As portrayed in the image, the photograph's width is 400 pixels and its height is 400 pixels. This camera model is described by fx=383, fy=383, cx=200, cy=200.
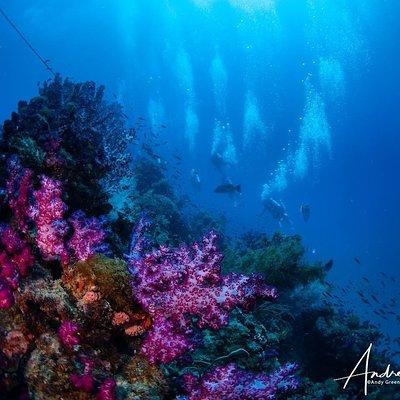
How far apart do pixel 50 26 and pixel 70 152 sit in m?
55.8

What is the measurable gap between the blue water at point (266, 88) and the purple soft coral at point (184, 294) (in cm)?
4604

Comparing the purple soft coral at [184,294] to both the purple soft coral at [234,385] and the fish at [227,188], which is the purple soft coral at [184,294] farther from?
the fish at [227,188]

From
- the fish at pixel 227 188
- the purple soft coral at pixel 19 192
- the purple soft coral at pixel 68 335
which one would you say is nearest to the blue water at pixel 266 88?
the fish at pixel 227 188

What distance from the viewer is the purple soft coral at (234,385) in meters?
2.48

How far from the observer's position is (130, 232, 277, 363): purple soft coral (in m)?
2.66

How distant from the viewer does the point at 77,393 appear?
228 cm

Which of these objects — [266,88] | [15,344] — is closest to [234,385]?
[15,344]

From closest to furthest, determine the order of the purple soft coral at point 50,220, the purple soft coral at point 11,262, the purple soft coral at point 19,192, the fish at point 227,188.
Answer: the purple soft coral at point 11,262
the purple soft coral at point 50,220
the purple soft coral at point 19,192
the fish at point 227,188

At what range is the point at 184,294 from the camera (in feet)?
8.93

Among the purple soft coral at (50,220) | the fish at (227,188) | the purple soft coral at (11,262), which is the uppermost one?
the fish at (227,188)

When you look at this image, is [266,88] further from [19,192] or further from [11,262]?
[11,262]

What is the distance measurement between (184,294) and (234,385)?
673 millimetres

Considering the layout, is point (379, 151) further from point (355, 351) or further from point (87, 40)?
point (355, 351)

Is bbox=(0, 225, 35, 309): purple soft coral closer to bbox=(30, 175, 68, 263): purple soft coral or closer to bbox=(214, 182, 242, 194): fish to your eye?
bbox=(30, 175, 68, 263): purple soft coral
